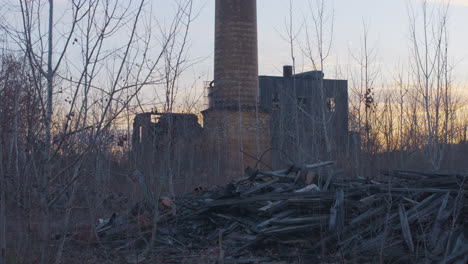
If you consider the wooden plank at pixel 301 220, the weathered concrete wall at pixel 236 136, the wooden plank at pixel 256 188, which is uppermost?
the weathered concrete wall at pixel 236 136

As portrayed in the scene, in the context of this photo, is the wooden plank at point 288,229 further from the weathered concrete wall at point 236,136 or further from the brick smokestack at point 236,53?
the brick smokestack at point 236,53

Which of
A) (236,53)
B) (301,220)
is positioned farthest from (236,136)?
(301,220)

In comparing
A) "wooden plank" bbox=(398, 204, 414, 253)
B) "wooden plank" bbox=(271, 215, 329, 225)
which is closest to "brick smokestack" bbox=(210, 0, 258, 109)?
"wooden plank" bbox=(271, 215, 329, 225)

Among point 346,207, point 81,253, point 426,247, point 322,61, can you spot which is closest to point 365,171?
point 322,61

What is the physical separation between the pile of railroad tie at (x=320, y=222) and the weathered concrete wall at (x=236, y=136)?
10.3 metres

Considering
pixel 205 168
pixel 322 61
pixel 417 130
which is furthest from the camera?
pixel 417 130

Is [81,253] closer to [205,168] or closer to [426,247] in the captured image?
[426,247]

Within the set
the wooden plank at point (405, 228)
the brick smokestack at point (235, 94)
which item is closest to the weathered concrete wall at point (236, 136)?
the brick smokestack at point (235, 94)

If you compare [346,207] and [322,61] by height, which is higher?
[322,61]

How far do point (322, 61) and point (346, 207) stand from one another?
340 inches

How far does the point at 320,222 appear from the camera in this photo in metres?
7.01

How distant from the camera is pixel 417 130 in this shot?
722 inches

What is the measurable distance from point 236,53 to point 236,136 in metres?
3.27

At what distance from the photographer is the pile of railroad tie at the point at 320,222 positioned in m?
6.27
